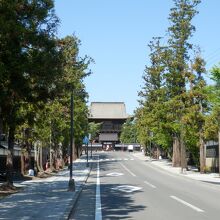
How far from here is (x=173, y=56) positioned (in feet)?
181

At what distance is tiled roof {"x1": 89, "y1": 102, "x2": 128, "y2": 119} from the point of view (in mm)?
135550

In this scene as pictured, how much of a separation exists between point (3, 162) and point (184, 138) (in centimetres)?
2353

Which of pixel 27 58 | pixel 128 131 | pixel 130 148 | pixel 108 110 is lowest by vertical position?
pixel 130 148

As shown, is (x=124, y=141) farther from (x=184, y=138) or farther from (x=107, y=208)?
(x=107, y=208)

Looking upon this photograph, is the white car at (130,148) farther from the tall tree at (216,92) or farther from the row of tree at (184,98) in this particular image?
the tall tree at (216,92)

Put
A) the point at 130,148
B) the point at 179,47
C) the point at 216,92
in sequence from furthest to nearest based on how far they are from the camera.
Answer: the point at 130,148, the point at 179,47, the point at 216,92

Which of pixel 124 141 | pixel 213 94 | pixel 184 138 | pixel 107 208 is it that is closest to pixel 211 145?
pixel 184 138

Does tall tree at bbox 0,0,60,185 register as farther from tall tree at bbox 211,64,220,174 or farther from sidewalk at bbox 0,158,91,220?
tall tree at bbox 211,64,220,174

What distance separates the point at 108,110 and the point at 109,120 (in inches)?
168

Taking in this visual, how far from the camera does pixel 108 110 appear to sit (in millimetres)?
139125

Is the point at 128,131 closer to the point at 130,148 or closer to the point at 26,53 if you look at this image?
the point at 130,148

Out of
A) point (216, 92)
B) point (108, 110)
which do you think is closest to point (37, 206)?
point (216, 92)

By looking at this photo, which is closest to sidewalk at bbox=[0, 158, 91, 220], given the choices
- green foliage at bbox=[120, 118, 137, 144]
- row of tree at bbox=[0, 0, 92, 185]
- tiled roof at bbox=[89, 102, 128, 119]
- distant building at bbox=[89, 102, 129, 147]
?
row of tree at bbox=[0, 0, 92, 185]

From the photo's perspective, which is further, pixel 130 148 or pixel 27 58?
pixel 130 148
